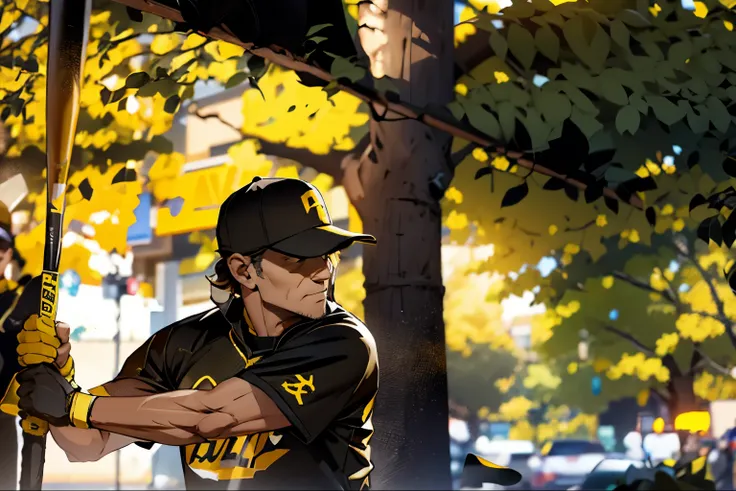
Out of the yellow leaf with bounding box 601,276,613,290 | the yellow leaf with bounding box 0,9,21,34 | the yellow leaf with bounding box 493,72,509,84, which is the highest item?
the yellow leaf with bounding box 0,9,21,34

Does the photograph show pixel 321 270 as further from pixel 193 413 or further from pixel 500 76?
pixel 500 76

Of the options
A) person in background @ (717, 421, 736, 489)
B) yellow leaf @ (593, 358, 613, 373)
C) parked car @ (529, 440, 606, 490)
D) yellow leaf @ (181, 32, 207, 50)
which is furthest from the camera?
parked car @ (529, 440, 606, 490)

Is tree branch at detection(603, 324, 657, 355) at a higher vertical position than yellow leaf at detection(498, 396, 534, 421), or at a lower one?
lower

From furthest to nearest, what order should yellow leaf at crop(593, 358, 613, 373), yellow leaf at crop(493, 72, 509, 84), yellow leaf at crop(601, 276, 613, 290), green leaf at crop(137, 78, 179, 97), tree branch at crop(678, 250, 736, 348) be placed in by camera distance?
yellow leaf at crop(593, 358, 613, 373) < yellow leaf at crop(601, 276, 613, 290) < tree branch at crop(678, 250, 736, 348) < yellow leaf at crop(493, 72, 509, 84) < green leaf at crop(137, 78, 179, 97)

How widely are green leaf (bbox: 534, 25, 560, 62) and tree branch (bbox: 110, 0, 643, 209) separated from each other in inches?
28.7

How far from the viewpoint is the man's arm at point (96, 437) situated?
410 cm

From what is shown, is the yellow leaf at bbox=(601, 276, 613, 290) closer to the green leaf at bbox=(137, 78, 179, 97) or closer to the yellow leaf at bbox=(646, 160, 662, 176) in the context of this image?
the yellow leaf at bbox=(646, 160, 662, 176)

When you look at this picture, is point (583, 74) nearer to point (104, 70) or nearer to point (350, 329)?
point (350, 329)

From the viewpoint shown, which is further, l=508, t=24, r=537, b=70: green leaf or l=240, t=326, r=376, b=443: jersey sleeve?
l=508, t=24, r=537, b=70: green leaf

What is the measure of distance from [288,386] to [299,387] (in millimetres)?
47

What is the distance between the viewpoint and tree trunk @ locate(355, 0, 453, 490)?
16.6ft

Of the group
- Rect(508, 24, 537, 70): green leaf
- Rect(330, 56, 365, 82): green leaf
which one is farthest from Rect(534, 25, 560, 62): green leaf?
Rect(330, 56, 365, 82): green leaf

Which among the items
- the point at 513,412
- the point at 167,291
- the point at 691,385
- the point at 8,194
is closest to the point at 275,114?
the point at 167,291

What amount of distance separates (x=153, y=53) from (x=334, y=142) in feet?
4.66
